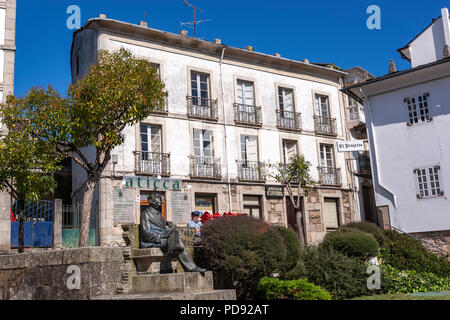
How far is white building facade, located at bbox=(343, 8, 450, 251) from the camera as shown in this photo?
64.5 feet

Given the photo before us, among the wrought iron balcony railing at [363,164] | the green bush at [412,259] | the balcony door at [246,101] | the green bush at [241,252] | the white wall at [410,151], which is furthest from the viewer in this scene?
the wrought iron balcony railing at [363,164]

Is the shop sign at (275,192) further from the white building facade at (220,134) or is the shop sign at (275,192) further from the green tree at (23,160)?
the green tree at (23,160)

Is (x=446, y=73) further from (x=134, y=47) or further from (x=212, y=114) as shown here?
(x=134, y=47)

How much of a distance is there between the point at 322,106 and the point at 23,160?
735 inches

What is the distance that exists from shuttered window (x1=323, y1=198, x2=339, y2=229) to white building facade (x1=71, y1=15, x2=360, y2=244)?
6 cm

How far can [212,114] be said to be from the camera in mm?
23375

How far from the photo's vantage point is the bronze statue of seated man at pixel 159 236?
8.33 m

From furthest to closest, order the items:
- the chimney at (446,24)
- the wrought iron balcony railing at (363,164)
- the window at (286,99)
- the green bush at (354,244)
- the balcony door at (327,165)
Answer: the wrought iron balcony railing at (363,164) → the balcony door at (327,165) → the window at (286,99) → the chimney at (446,24) → the green bush at (354,244)

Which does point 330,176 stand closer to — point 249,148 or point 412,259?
point 249,148

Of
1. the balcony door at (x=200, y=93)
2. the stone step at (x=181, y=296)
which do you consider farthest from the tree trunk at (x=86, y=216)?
the balcony door at (x=200, y=93)

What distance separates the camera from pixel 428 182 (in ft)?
65.7

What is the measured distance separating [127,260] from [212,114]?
51.4 ft

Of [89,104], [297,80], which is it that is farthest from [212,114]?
[89,104]

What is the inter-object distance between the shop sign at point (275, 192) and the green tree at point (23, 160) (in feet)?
41.5
